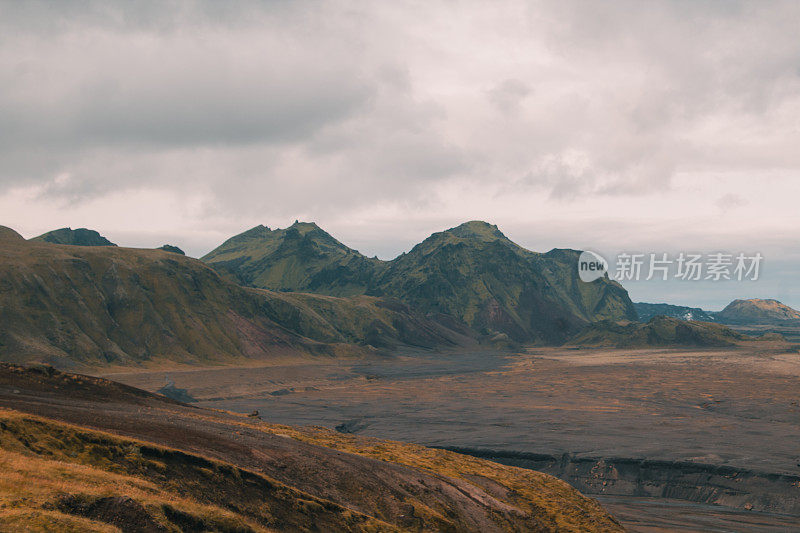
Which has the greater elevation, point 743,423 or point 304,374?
point 743,423

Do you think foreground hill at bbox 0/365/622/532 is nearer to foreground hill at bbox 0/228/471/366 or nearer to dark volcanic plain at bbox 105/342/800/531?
dark volcanic plain at bbox 105/342/800/531

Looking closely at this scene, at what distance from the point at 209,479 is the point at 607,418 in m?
57.4

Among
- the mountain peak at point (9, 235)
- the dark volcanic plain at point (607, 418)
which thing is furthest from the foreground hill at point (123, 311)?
the dark volcanic plain at point (607, 418)

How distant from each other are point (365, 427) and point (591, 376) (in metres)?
Answer: 75.1

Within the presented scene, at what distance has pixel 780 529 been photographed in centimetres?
3409

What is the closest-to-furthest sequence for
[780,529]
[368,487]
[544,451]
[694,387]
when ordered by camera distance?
[368,487] → [780,529] → [544,451] → [694,387]

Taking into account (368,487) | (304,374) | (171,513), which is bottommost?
(304,374)

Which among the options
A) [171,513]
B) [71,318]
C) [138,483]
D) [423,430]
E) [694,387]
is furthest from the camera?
[71,318]

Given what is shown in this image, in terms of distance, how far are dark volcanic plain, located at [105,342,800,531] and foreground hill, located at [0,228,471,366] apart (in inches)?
603

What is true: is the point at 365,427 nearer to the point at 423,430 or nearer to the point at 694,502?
the point at 423,430

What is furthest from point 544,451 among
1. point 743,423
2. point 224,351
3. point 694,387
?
point 224,351

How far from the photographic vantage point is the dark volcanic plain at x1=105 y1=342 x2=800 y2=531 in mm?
41125

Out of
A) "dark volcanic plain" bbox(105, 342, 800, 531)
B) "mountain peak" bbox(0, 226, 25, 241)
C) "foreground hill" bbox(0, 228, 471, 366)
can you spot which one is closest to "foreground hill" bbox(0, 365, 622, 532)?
"dark volcanic plain" bbox(105, 342, 800, 531)

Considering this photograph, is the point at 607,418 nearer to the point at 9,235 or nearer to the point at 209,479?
the point at 209,479
